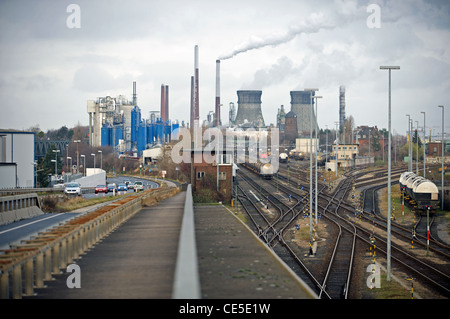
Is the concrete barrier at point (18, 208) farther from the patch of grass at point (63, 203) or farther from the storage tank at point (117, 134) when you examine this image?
the storage tank at point (117, 134)

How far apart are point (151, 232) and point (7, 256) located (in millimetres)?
7551

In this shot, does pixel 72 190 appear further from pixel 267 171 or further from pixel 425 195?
pixel 267 171

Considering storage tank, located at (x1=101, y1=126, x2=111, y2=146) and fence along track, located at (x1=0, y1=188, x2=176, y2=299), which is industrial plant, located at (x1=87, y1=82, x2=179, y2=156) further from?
fence along track, located at (x1=0, y1=188, x2=176, y2=299)

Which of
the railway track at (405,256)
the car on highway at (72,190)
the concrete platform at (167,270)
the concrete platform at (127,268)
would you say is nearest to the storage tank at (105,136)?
the car on highway at (72,190)

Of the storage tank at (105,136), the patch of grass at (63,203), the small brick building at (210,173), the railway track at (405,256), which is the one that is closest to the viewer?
the railway track at (405,256)

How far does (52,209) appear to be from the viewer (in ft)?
120

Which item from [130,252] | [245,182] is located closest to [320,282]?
[130,252]

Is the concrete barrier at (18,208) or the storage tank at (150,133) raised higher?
the storage tank at (150,133)

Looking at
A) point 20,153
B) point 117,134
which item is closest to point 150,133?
point 117,134

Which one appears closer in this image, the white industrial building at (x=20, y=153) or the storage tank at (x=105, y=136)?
the white industrial building at (x=20, y=153)

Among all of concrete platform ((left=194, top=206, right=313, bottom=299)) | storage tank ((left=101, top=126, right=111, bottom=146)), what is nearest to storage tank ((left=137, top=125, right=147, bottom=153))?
storage tank ((left=101, top=126, right=111, bottom=146))

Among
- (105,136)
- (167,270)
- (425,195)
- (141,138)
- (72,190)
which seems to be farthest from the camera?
(141,138)

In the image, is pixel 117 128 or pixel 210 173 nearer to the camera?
pixel 210 173

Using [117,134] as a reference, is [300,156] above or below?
below
